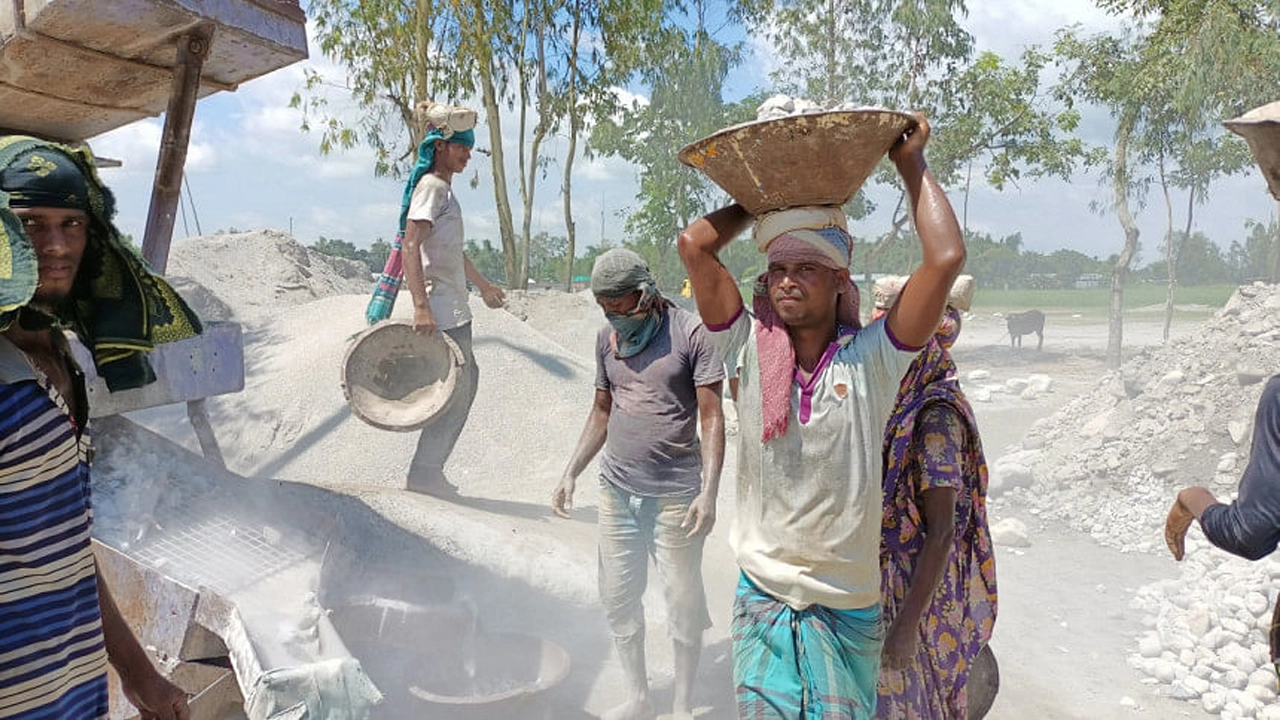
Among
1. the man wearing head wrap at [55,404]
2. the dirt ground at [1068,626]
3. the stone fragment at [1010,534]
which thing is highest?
the man wearing head wrap at [55,404]

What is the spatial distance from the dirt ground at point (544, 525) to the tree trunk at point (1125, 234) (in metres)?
6.75

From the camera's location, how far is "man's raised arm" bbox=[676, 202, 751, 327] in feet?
7.13

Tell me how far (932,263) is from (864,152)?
0.27m

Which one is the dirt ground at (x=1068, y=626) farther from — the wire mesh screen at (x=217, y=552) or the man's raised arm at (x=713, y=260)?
the wire mesh screen at (x=217, y=552)

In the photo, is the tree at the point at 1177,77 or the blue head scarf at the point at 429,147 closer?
the blue head scarf at the point at 429,147

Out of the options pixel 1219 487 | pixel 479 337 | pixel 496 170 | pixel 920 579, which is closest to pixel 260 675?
pixel 920 579

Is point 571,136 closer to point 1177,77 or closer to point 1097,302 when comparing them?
point 1177,77

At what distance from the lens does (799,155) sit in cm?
187

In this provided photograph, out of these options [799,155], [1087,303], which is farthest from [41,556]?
[1087,303]

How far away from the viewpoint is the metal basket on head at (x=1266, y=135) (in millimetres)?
1809

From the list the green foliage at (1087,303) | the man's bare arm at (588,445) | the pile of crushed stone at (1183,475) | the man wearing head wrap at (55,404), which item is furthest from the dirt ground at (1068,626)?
the green foliage at (1087,303)

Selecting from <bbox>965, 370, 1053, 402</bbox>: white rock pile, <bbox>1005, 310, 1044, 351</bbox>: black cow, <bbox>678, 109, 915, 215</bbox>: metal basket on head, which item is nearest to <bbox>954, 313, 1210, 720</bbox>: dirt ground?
<bbox>678, 109, 915, 215</bbox>: metal basket on head

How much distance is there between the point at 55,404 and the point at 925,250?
1.67 m

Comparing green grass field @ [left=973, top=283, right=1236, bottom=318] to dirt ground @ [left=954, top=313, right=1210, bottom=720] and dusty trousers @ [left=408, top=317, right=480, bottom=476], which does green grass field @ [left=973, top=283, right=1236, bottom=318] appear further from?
dusty trousers @ [left=408, top=317, right=480, bottom=476]
